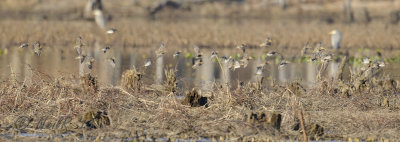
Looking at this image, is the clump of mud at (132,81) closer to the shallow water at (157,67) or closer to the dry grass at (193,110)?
the dry grass at (193,110)

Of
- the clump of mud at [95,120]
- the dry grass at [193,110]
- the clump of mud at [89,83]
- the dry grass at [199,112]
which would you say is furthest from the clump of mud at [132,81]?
the clump of mud at [95,120]

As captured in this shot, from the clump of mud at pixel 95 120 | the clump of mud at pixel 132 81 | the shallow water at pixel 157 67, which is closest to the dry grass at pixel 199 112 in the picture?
the clump of mud at pixel 95 120

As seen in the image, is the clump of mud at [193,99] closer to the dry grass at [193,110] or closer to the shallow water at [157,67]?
the dry grass at [193,110]

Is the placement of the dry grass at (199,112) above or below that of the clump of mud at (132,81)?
below

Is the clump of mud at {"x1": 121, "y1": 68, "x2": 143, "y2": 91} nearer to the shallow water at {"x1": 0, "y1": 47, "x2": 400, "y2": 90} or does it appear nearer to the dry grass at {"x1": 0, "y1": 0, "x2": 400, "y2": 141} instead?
the dry grass at {"x1": 0, "y1": 0, "x2": 400, "y2": 141}

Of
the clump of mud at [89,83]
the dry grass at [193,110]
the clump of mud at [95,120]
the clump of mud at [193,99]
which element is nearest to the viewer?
the dry grass at [193,110]

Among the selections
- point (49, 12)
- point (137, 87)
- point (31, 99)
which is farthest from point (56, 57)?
point (49, 12)

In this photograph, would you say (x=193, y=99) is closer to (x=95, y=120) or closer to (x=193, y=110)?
(x=193, y=110)

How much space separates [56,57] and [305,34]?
9941mm

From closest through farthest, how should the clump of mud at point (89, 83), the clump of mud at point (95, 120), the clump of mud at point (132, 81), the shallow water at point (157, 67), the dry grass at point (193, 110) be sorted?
the dry grass at point (193, 110)
the clump of mud at point (95, 120)
the clump of mud at point (89, 83)
the clump of mud at point (132, 81)
the shallow water at point (157, 67)

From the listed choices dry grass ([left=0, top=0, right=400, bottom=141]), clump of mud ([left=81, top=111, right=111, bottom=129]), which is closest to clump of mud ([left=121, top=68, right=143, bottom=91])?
dry grass ([left=0, top=0, right=400, bottom=141])

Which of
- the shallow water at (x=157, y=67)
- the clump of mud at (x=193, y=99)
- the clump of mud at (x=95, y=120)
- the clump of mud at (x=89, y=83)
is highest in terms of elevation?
the shallow water at (x=157, y=67)

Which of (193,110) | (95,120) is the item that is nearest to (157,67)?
(193,110)

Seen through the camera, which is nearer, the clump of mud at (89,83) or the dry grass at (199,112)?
the dry grass at (199,112)
